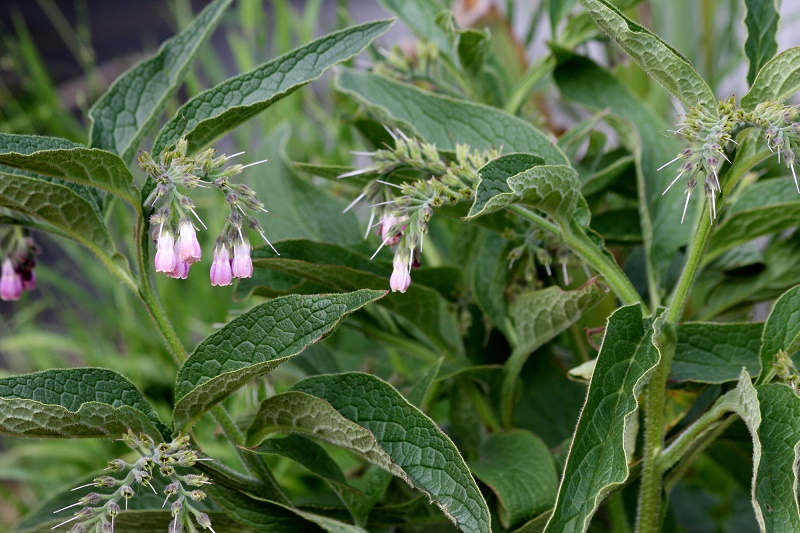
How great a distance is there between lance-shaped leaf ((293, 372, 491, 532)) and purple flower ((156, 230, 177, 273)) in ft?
0.51

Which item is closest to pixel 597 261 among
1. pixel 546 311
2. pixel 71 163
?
pixel 546 311

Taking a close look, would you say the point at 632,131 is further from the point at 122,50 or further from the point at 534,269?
the point at 122,50

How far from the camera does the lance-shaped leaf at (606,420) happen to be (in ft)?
1.97

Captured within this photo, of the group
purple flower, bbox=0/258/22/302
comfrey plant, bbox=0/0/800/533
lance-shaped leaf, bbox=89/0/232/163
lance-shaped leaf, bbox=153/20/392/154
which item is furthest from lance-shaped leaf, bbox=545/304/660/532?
purple flower, bbox=0/258/22/302

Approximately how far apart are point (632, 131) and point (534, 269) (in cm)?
19

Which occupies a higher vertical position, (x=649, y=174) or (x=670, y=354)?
(x=649, y=174)

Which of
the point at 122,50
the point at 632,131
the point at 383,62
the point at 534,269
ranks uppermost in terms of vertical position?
the point at 122,50

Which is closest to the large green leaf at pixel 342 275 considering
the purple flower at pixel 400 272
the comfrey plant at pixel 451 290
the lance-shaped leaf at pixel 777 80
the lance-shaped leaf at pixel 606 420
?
the comfrey plant at pixel 451 290

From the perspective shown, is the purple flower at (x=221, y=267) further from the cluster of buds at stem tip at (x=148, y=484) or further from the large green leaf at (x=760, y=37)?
the large green leaf at (x=760, y=37)

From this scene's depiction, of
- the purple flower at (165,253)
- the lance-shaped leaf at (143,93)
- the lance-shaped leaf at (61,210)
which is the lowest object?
the purple flower at (165,253)

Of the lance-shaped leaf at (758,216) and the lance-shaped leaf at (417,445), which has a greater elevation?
the lance-shaped leaf at (758,216)

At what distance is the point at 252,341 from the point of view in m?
0.65

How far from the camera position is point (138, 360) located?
6.42 feet

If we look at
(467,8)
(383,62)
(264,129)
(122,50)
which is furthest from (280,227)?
(122,50)
